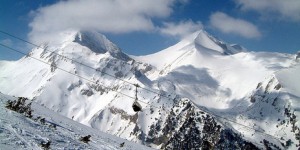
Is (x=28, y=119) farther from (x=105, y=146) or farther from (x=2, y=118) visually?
(x=105, y=146)

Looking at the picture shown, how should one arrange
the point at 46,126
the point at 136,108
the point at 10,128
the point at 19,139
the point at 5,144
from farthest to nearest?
the point at 136,108 < the point at 46,126 < the point at 10,128 < the point at 19,139 < the point at 5,144

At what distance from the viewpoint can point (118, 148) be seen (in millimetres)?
27359

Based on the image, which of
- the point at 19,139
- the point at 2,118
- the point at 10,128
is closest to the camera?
the point at 19,139

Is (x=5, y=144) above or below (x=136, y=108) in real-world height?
below

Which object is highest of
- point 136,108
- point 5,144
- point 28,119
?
point 136,108

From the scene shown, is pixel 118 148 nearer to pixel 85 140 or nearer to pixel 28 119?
pixel 85 140

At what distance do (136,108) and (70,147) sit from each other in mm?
8717

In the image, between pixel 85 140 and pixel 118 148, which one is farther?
pixel 118 148

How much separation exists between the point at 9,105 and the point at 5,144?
32.8 feet

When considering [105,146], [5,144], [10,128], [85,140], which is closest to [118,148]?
[105,146]

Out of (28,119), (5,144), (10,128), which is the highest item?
(28,119)

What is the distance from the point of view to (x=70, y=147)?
2081 cm

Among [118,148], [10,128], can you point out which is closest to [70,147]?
[10,128]

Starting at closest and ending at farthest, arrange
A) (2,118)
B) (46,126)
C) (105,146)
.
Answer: (2,118), (46,126), (105,146)
